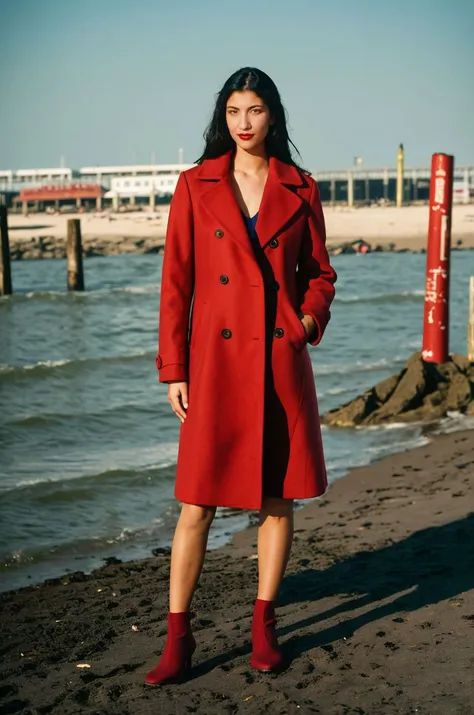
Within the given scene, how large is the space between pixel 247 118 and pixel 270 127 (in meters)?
0.11

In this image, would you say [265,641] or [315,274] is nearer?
[265,641]

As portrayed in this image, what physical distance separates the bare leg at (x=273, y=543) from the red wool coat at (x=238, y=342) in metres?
0.10

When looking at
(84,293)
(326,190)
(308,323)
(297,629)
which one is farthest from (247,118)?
(326,190)

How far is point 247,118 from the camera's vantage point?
3385 millimetres

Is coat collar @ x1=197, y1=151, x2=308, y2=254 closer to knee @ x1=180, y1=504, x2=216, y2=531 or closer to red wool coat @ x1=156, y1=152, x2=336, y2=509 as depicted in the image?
red wool coat @ x1=156, y1=152, x2=336, y2=509

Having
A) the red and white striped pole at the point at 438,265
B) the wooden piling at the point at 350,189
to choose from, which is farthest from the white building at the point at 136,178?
the red and white striped pole at the point at 438,265

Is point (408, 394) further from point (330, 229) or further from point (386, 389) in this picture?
point (330, 229)

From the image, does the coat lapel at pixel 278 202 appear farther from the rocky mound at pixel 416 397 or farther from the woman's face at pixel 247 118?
the rocky mound at pixel 416 397

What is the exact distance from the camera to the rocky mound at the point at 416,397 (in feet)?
32.0

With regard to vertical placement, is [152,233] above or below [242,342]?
below

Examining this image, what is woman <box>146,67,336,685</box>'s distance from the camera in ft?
10.9

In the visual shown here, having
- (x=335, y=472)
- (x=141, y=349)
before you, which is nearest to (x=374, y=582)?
(x=335, y=472)

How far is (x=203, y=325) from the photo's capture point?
3369 mm

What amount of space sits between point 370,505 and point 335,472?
1580 mm
